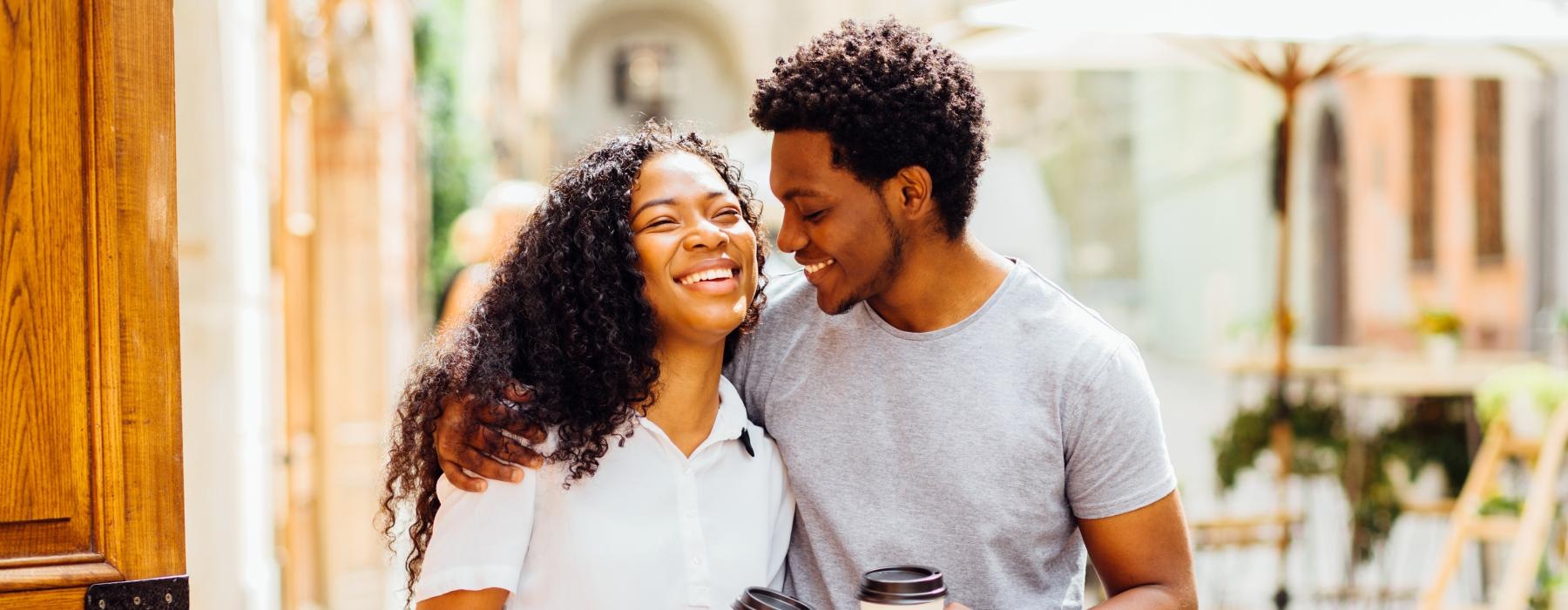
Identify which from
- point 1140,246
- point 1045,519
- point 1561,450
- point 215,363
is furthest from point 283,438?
point 1140,246

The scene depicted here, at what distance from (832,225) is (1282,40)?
98.6 inches

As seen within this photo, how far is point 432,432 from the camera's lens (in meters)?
2.52

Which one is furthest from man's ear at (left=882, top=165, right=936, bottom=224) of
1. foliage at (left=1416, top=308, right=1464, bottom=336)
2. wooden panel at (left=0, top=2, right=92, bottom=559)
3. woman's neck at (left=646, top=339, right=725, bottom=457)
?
foliage at (left=1416, top=308, right=1464, bottom=336)

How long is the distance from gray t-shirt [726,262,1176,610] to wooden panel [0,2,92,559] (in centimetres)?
119

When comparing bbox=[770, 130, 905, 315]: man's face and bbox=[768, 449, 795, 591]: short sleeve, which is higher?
bbox=[770, 130, 905, 315]: man's face

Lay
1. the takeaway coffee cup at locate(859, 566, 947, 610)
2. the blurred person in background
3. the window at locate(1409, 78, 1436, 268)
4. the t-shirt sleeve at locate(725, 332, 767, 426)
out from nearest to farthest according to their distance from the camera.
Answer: the takeaway coffee cup at locate(859, 566, 947, 610)
the t-shirt sleeve at locate(725, 332, 767, 426)
the blurred person in background
the window at locate(1409, 78, 1436, 268)

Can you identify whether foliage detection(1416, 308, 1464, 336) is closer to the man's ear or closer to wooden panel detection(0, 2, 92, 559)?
the man's ear

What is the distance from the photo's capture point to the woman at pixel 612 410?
2432 mm

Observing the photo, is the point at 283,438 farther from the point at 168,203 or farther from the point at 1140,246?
the point at 1140,246

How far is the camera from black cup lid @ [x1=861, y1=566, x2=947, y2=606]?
80.3 inches

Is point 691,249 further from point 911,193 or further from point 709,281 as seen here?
point 911,193

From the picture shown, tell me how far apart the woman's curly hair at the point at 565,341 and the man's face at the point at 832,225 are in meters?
0.27

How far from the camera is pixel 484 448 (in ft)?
7.94

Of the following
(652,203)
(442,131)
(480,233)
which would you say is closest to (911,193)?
(652,203)
